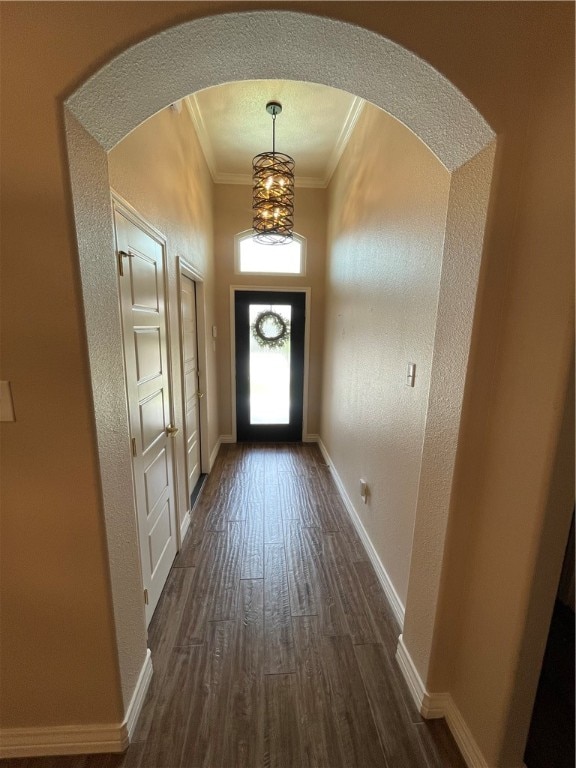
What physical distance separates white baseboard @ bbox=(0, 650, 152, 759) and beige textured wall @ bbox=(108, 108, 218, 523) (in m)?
1.16

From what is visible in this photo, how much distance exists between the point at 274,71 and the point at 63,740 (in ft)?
8.06

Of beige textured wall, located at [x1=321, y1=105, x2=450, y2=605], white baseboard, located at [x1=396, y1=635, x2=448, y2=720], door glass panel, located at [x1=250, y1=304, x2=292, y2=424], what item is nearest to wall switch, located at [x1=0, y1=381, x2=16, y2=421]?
beige textured wall, located at [x1=321, y1=105, x2=450, y2=605]

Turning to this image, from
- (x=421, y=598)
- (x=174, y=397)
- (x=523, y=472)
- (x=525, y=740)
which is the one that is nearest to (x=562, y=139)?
(x=523, y=472)

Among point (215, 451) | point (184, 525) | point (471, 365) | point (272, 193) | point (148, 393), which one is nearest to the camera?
point (471, 365)

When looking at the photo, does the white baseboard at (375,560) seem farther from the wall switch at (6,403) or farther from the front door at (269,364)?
the wall switch at (6,403)

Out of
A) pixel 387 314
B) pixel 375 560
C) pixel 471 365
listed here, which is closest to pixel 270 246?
pixel 387 314

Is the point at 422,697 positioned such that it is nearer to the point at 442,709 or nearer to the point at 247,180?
the point at 442,709

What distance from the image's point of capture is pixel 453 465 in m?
1.13

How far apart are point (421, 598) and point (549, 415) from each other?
3.18 ft

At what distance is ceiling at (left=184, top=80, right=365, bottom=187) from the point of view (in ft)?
7.81

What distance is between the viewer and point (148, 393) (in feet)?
5.47

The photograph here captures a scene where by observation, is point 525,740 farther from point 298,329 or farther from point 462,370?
point 298,329

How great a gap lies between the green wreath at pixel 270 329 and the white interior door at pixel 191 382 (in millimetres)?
1085

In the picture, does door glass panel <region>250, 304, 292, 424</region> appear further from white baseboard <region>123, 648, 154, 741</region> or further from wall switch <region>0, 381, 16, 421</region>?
wall switch <region>0, 381, 16, 421</region>
